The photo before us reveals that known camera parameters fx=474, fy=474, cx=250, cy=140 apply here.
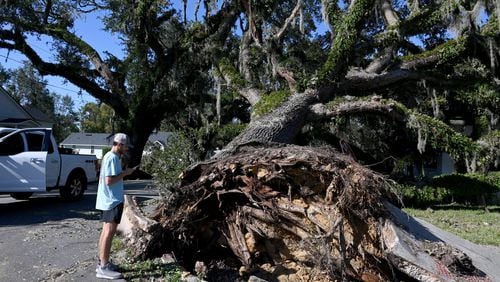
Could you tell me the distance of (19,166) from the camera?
1075 centimetres

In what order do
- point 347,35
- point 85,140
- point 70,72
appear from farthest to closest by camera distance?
point 85,140
point 70,72
point 347,35

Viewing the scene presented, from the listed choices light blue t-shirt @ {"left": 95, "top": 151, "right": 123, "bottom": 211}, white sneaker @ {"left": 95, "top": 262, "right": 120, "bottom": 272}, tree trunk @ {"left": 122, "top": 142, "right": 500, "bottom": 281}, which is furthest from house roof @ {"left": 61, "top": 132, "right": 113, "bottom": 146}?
light blue t-shirt @ {"left": 95, "top": 151, "right": 123, "bottom": 211}

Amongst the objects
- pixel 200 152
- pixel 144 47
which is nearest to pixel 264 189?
pixel 200 152

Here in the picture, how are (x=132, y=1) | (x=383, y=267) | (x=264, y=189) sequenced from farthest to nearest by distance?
(x=132, y=1) < (x=264, y=189) < (x=383, y=267)

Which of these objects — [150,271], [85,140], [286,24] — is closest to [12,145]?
[150,271]

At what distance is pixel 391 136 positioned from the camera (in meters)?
20.0

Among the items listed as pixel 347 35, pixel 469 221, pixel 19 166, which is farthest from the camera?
pixel 347 35

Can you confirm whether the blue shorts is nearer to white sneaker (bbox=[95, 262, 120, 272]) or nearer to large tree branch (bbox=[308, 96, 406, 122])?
white sneaker (bbox=[95, 262, 120, 272])

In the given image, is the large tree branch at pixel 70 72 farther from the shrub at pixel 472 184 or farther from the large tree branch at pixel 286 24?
the shrub at pixel 472 184

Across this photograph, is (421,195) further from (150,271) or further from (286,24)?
(150,271)

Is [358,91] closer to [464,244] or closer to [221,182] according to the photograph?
[464,244]

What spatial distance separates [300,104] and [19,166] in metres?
8.44

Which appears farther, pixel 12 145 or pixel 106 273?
pixel 12 145

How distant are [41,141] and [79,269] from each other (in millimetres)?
6156
